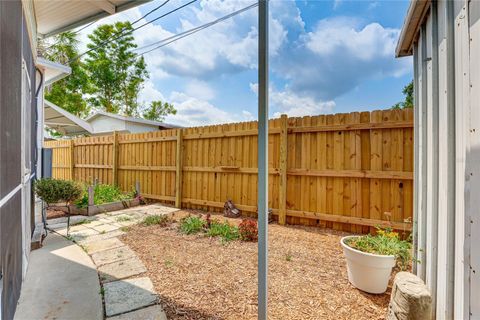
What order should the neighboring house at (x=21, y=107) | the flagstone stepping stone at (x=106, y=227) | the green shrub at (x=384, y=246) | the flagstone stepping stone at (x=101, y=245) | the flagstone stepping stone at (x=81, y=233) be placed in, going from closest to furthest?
the neighboring house at (x=21, y=107)
the green shrub at (x=384, y=246)
the flagstone stepping stone at (x=101, y=245)
the flagstone stepping stone at (x=81, y=233)
the flagstone stepping stone at (x=106, y=227)

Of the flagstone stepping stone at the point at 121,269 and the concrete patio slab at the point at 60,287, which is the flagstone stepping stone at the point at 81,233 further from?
the flagstone stepping stone at the point at 121,269

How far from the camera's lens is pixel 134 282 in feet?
7.54

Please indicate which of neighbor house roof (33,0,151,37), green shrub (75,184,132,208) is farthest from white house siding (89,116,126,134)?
neighbor house roof (33,0,151,37)

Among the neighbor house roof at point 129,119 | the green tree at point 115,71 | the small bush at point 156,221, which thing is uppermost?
the green tree at point 115,71

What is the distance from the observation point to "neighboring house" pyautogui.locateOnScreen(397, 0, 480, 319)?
1.06m

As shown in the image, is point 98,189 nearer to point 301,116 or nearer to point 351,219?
point 301,116

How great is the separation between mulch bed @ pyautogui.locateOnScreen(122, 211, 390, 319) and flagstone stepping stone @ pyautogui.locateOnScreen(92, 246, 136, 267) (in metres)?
0.14

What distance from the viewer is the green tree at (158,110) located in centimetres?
2006

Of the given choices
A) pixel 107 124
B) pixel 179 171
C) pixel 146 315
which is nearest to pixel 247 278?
pixel 146 315

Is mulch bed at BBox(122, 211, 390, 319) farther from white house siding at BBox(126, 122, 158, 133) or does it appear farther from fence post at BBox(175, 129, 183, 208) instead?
white house siding at BBox(126, 122, 158, 133)

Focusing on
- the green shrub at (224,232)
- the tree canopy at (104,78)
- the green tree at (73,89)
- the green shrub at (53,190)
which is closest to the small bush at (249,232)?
the green shrub at (224,232)

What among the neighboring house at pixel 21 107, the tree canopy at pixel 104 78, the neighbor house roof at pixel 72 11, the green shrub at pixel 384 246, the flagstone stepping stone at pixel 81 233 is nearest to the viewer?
the neighboring house at pixel 21 107

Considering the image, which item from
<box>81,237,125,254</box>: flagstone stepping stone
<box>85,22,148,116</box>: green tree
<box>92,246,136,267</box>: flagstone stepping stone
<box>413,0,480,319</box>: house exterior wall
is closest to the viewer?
<box>413,0,480,319</box>: house exterior wall

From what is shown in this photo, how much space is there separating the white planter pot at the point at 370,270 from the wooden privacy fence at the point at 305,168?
1481 millimetres
